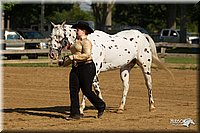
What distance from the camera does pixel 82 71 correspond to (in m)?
10.9

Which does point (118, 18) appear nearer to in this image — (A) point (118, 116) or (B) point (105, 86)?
(B) point (105, 86)

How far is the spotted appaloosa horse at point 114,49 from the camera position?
463 inches

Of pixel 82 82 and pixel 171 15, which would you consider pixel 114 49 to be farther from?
pixel 171 15

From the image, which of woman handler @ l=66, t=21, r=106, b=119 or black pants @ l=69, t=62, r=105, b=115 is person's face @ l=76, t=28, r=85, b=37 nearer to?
woman handler @ l=66, t=21, r=106, b=119

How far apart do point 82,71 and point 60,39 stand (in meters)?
1.19

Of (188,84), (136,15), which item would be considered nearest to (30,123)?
(188,84)

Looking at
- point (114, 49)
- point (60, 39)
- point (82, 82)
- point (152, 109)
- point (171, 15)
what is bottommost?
point (152, 109)

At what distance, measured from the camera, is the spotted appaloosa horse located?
11766 millimetres

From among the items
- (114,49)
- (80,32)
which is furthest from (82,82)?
(114,49)

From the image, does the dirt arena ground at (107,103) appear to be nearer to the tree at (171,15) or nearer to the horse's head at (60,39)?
the horse's head at (60,39)

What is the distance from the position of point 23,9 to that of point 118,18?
92.4 feet

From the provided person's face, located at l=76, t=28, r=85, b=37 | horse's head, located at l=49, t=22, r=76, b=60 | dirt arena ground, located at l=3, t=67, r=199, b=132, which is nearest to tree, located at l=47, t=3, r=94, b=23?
dirt arena ground, located at l=3, t=67, r=199, b=132

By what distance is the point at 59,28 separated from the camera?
1181cm

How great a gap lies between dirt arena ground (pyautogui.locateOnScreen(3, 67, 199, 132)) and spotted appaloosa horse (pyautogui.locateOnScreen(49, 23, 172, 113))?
0.77 m
